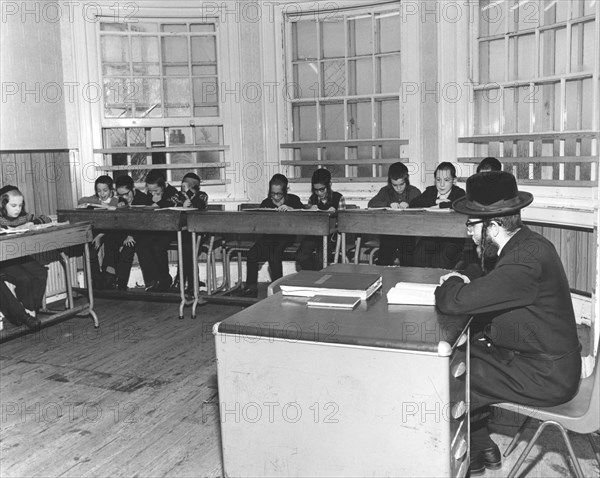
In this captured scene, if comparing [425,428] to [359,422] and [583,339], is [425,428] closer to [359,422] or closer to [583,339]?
[359,422]

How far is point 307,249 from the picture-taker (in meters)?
5.86

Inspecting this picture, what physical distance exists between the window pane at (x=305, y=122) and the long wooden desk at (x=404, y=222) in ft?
6.55

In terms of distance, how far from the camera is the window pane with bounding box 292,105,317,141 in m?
6.93

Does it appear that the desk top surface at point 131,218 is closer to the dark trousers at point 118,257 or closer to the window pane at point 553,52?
the dark trousers at point 118,257

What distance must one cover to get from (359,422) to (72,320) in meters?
4.00

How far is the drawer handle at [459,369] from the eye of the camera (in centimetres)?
221

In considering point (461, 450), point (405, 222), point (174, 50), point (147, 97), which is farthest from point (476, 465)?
point (174, 50)

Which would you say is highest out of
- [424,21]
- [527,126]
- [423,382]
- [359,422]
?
[424,21]

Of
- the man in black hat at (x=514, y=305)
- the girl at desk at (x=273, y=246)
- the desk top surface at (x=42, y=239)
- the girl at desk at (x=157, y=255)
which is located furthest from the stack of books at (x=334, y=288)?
the girl at desk at (x=157, y=255)

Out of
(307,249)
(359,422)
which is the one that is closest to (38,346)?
(307,249)

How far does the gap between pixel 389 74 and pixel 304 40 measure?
964 mm

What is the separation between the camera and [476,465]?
2781 mm

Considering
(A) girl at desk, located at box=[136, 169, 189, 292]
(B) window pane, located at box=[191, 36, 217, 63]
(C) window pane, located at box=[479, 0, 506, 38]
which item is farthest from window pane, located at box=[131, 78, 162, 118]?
(C) window pane, located at box=[479, 0, 506, 38]

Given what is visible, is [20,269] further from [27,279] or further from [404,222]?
[404,222]
